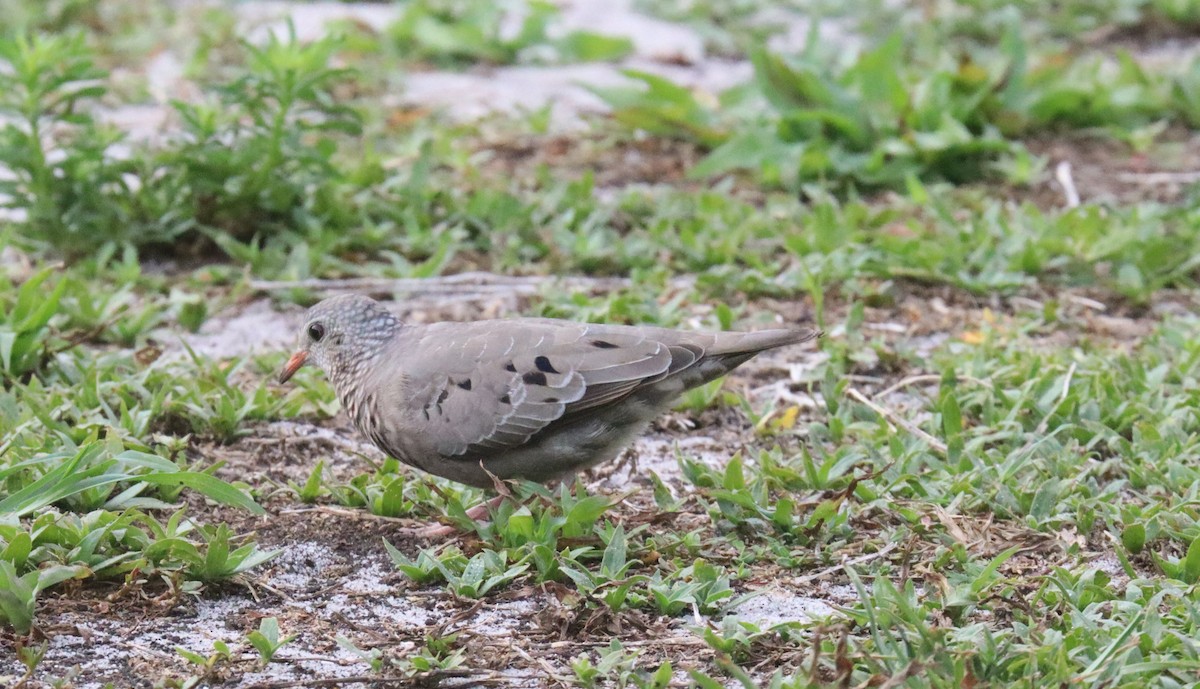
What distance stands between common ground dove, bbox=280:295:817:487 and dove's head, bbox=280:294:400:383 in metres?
0.22

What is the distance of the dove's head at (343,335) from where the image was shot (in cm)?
472

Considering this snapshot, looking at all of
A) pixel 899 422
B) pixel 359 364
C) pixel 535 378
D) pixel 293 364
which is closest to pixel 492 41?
pixel 293 364

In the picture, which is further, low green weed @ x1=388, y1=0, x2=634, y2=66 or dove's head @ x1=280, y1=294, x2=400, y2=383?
low green weed @ x1=388, y1=0, x2=634, y2=66

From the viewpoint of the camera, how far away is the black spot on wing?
4.27 meters

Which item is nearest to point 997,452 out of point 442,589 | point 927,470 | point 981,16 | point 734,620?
point 927,470

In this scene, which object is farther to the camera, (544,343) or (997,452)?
(997,452)

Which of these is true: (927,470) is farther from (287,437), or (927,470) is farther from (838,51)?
(838,51)

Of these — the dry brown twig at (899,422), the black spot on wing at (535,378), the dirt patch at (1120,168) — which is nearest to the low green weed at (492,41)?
the dirt patch at (1120,168)

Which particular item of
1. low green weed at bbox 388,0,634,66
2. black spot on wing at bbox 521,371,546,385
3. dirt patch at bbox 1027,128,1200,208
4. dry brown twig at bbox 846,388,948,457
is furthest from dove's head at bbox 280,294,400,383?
low green weed at bbox 388,0,634,66

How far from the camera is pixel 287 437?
489 centimetres

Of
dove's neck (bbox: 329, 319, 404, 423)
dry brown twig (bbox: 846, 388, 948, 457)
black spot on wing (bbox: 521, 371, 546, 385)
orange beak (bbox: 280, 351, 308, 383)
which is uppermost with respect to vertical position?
black spot on wing (bbox: 521, 371, 546, 385)

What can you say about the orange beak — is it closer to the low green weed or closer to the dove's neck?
the dove's neck

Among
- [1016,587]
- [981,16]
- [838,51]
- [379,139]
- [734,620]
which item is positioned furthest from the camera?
[981,16]

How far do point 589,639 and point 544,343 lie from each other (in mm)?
1049
